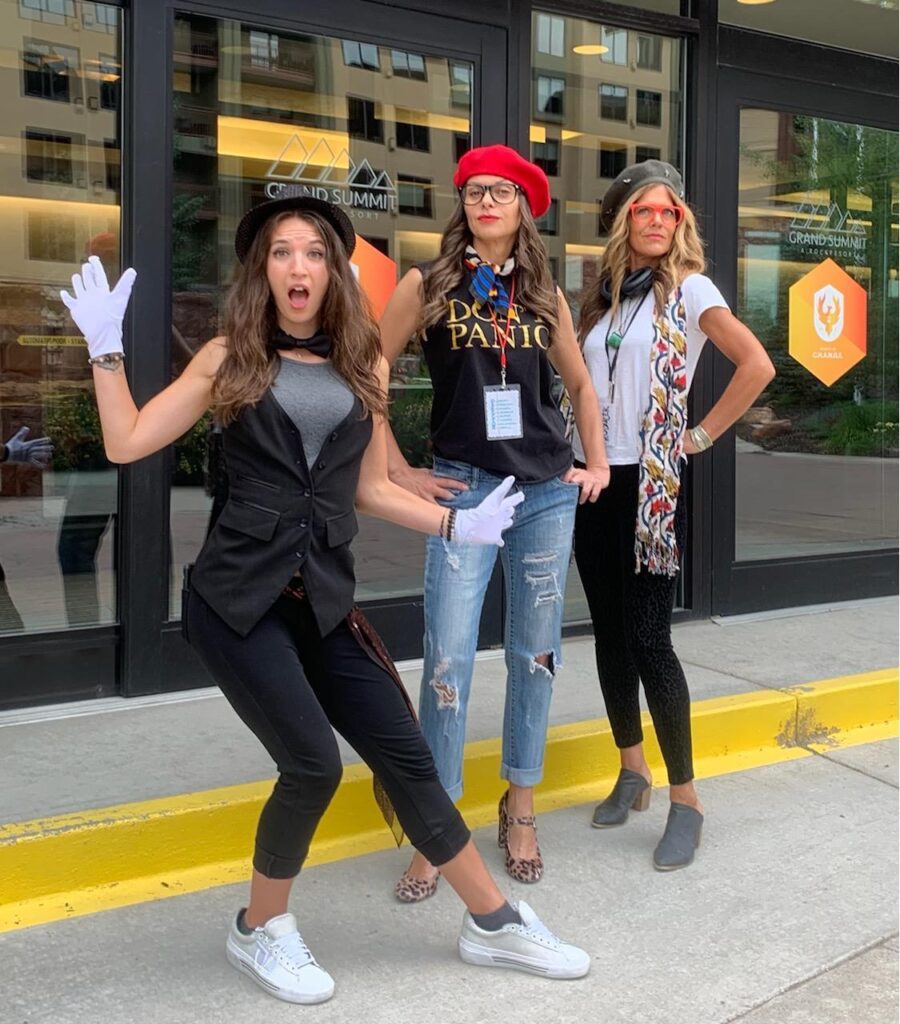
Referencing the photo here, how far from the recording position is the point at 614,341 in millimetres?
3795

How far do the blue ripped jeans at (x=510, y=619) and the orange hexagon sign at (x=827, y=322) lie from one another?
3786mm

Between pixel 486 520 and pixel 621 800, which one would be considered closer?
pixel 486 520

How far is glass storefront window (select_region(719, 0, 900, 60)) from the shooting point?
6363 mm

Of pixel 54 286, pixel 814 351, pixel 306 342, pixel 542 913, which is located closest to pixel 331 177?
pixel 54 286

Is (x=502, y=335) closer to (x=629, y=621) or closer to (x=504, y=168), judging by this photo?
(x=504, y=168)

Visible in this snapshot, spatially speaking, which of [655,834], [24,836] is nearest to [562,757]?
[655,834]

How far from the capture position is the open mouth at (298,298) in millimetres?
2934

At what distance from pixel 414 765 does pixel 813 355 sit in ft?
15.8

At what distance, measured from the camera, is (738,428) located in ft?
21.8

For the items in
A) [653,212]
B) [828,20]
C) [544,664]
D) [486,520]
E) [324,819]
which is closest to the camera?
[486,520]

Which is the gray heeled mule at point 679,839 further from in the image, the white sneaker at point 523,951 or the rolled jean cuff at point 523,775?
the white sneaker at point 523,951

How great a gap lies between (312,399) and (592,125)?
13.2 feet

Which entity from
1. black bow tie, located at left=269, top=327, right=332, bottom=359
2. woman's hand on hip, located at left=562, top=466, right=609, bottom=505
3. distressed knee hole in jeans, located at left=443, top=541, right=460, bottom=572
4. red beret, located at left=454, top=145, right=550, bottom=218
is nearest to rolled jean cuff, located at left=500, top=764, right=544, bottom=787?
distressed knee hole in jeans, located at left=443, top=541, right=460, bottom=572

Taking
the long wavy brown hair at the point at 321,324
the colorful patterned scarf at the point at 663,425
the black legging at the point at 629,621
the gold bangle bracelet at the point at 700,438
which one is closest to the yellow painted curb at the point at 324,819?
the black legging at the point at 629,621
